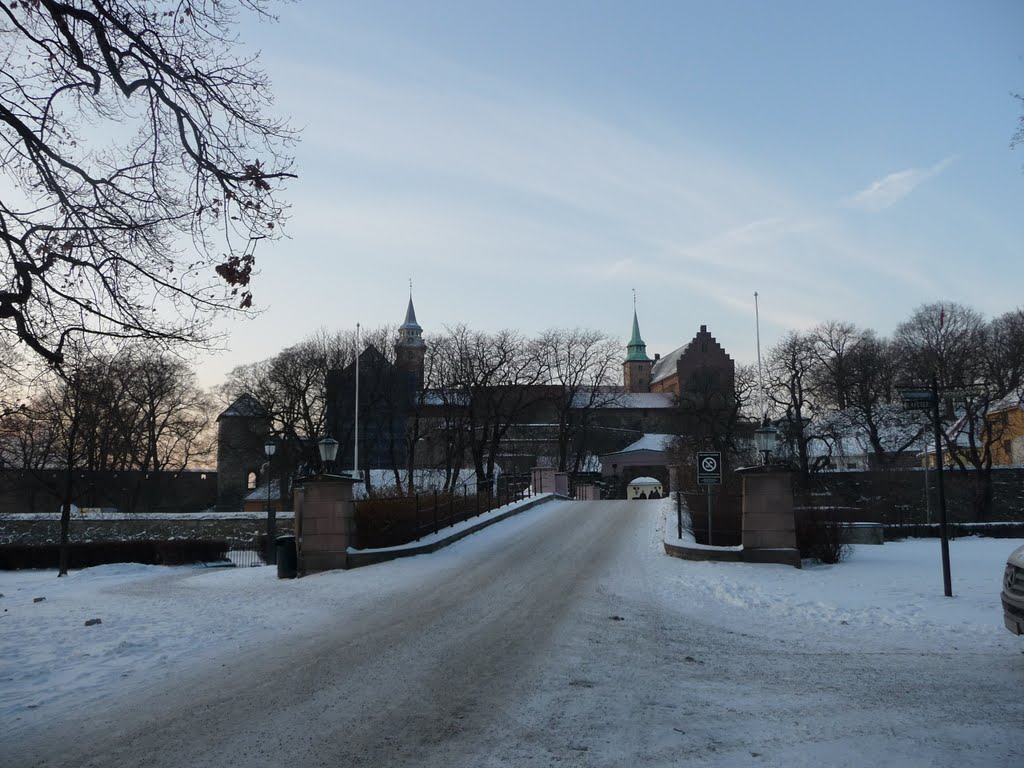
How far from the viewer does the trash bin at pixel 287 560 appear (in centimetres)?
1630

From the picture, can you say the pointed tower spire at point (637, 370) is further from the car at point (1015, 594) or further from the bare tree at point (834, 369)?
the car at point (1015, 594)

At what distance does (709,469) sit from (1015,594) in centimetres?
1095

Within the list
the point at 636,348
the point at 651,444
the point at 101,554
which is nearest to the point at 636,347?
the point at 636,348

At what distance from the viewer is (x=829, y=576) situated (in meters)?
14.6

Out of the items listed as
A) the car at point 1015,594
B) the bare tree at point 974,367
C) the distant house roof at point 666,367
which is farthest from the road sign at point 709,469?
the distant house roof at point 666,367

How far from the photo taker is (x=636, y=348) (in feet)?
428

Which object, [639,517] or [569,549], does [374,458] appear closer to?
[639,517]

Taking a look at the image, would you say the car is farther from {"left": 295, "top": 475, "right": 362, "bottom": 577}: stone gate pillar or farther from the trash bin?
the trash bin

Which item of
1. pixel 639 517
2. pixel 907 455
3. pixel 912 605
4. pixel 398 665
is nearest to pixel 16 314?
pixel 398 665

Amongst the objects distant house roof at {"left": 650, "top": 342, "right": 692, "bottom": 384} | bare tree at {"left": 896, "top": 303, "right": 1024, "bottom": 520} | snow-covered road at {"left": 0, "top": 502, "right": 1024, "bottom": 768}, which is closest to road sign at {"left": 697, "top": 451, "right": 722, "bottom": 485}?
snow-covered road at {"left": 0, "top": 502, "right": 1024, "bottom": 768}

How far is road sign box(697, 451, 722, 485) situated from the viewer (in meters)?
18.0

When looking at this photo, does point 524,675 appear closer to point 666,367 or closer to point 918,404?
point 918,404

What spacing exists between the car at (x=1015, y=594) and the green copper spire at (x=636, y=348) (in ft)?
400

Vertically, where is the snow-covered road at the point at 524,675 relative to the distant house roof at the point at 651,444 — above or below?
below
